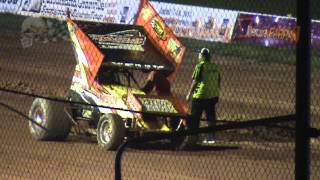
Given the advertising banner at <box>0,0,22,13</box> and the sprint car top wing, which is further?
the advertising banner at <box>0,0,22,13</box>

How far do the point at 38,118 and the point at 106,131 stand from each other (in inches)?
56.7

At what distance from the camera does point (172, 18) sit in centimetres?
2652

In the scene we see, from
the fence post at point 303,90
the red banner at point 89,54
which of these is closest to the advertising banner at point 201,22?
the red banner at point 89,54

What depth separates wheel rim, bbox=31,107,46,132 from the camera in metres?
14.0

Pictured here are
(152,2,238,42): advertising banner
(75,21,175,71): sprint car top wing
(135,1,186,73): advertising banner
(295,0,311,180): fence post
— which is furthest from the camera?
(152,2,238,42): advertising banner

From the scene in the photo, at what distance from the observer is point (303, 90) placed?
473cm

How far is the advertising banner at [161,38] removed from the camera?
46.2ft

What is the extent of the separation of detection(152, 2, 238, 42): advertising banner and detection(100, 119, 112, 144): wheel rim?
11333 mm

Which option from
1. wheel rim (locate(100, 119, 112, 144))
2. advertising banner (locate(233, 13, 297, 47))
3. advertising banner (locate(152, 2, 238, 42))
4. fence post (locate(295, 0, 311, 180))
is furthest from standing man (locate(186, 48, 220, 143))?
advertising banner (locate(152, 2, 238, 42))

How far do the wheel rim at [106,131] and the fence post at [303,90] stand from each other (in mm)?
8672

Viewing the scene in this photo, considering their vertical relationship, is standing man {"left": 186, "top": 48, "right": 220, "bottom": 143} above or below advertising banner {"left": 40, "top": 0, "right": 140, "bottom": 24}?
below

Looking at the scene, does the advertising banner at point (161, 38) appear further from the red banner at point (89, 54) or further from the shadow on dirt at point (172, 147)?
the shadow on dirt at point (172, 147)

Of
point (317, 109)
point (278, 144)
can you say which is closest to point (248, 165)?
point (278, 144)

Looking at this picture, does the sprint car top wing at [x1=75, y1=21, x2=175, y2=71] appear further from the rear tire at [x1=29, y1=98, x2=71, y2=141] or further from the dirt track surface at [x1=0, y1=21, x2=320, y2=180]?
the dirt track surface at [x1=0, y1=21, x2=320, y2=180]
